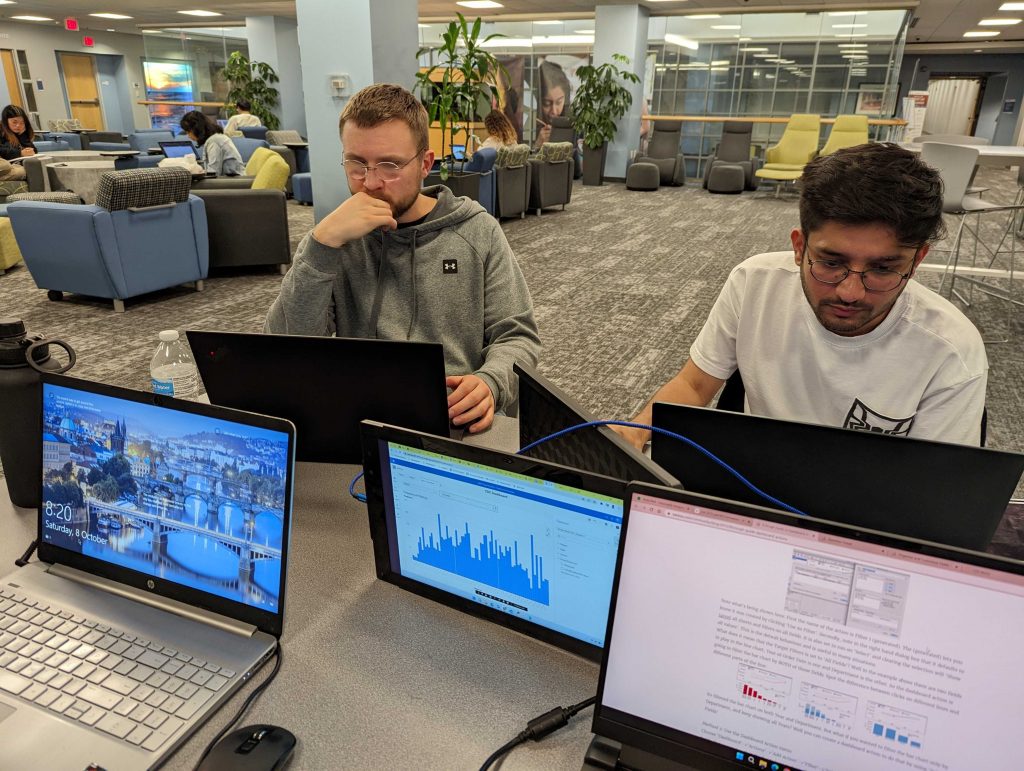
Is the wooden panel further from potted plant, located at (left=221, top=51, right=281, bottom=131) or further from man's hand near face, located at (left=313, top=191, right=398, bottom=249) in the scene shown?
man's hand near face, located at (left=313, top=191, right=398, bottom=249)

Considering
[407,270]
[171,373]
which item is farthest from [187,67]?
[407,270]

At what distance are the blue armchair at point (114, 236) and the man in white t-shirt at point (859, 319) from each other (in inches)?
169

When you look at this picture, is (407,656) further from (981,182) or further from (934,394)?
(981,182)

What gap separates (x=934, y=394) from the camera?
1.30 metres

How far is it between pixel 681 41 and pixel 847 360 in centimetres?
1298

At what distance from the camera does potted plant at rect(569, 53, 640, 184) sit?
11109 millimetres

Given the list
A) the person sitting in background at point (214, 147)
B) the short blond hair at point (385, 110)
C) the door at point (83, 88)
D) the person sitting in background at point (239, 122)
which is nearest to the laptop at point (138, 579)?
the short blond hair at point (385, 110)

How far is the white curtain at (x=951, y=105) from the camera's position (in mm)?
20938

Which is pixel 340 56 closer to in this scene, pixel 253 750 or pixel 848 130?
pixel 253 750

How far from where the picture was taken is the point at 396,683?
893 mm

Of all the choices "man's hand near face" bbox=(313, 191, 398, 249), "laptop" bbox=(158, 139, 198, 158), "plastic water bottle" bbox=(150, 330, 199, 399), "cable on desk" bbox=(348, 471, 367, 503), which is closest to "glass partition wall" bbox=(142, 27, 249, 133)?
"laptop" bbox=(158, 139, 198, 158)

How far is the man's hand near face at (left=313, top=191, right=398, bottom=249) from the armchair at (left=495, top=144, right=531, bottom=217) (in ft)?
21.2

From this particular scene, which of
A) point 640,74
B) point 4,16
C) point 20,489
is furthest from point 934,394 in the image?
point 4,16

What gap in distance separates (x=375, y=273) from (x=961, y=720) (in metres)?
1.54
